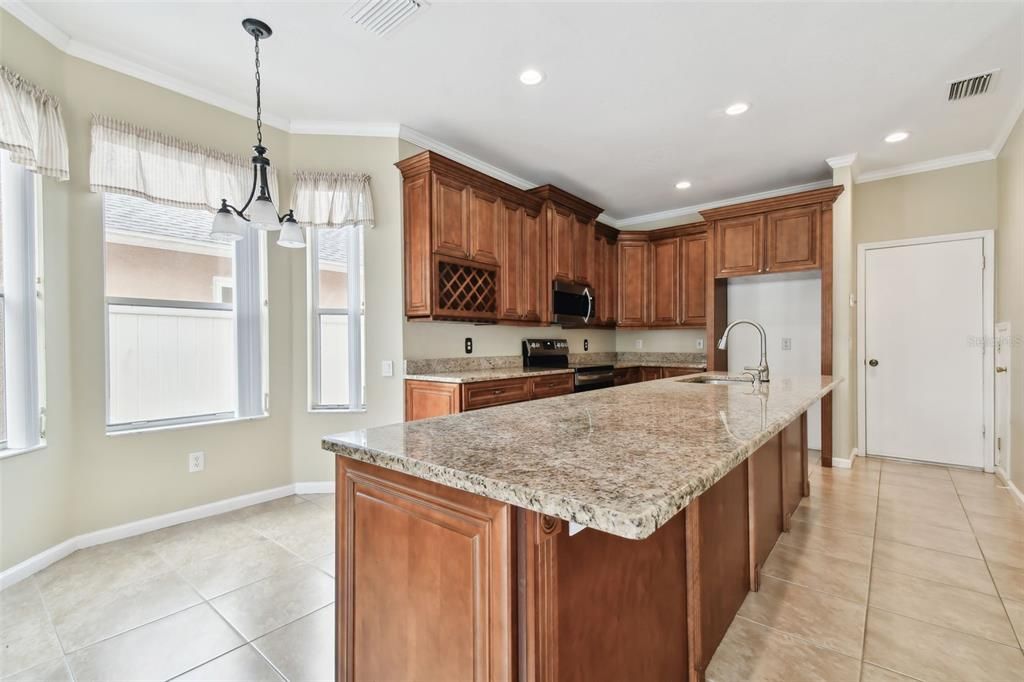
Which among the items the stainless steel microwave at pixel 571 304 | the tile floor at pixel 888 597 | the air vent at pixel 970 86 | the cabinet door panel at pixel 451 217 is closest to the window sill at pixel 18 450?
the cabinet door panel at pixel 451 217

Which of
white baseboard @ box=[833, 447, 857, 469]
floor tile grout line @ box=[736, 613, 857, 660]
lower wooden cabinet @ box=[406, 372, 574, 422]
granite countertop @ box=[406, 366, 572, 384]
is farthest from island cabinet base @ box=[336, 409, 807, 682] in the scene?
white baseboard @ box=[833, 447, 857, 469]

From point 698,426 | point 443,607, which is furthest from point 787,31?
point 443,607

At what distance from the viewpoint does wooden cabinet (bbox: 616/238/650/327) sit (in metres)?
5.41

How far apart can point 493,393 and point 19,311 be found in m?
2.57

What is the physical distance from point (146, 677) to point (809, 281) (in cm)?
545

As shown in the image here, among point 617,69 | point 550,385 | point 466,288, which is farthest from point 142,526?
point 617,69

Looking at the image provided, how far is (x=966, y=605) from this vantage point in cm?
194

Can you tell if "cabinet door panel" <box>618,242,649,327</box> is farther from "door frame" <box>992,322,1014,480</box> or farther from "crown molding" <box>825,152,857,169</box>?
"door frame" <box>992,322,1014,480</box>

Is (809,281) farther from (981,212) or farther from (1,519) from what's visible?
(1,519)

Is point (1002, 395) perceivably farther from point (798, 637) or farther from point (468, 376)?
point (468, 376)

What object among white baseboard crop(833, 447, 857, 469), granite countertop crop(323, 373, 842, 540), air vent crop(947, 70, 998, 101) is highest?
air vent crop(947, 70, 998, 101)

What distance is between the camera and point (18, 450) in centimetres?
220

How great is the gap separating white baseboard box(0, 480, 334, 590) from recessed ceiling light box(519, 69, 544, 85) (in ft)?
9.89

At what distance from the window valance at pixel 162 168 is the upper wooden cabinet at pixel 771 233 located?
4026mm
